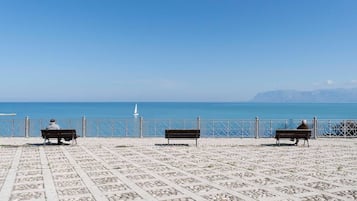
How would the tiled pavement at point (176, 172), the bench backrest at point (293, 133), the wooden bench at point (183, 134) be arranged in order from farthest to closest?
the wooden bench at point (183, 134) < the bench backrest at point (293, 133) < the tiled pavement at point (176, 172)

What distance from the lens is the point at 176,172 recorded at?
923 cm

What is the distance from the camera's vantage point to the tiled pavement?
23.1 ft

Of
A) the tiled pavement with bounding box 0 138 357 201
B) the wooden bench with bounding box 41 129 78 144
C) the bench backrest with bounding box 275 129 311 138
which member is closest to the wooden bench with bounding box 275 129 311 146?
the bench backrest with bounding box 275 129 311 138

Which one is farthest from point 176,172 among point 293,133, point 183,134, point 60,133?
point 293,133

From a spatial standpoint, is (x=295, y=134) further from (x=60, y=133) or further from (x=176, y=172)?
(x=60, y=133)

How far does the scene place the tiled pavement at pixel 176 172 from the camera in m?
7.03

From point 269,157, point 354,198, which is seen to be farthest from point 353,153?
point 354,198

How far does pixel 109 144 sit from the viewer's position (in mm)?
15516

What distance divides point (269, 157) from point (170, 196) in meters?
6.03

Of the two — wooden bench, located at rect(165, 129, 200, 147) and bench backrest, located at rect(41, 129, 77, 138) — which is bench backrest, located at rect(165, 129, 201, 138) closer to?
wooden bench, located at rect(165, 129, 200, 147)

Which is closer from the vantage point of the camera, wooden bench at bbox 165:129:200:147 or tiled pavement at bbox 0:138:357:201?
tiled pavement at bbox 0:138:357:201

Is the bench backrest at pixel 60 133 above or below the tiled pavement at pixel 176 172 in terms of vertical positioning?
above

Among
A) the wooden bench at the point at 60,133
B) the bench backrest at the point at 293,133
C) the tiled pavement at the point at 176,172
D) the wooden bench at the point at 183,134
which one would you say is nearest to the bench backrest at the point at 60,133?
the wooden bench at the point at 60,133

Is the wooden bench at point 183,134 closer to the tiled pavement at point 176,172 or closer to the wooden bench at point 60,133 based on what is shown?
the tiled pavement at point 176,172
